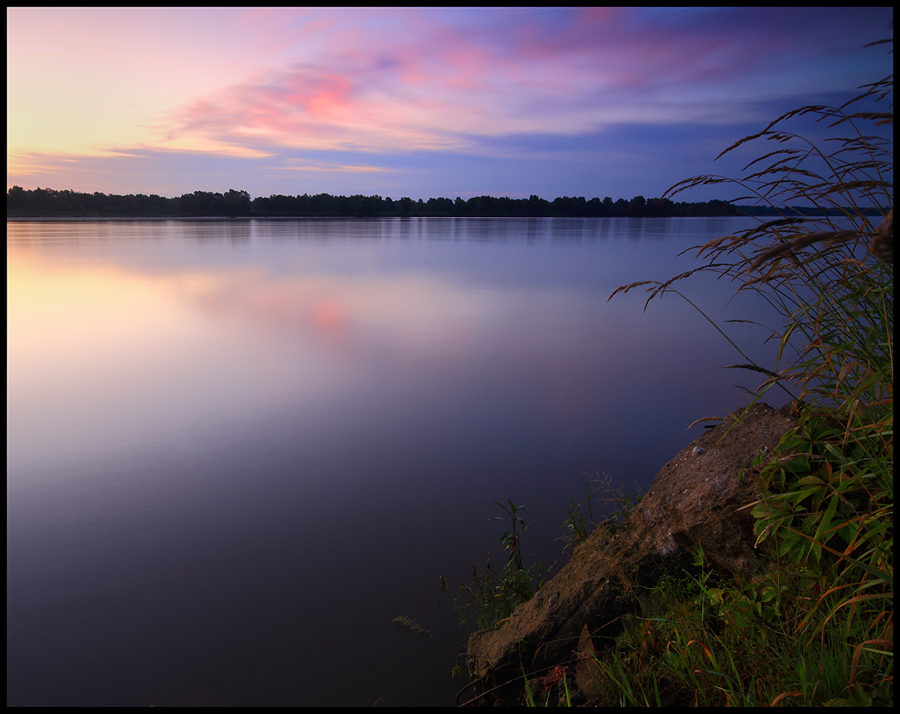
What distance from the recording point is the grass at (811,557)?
68.7 inches

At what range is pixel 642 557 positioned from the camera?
2.63 metres

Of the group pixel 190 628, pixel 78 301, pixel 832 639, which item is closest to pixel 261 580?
pixel 190 628

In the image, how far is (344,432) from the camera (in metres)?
5.57

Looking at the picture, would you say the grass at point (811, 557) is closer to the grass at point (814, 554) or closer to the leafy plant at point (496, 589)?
the grass at point (814, 554)

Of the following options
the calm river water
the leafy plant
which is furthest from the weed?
the leafy plant

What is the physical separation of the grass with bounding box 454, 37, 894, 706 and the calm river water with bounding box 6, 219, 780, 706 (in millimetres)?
1291

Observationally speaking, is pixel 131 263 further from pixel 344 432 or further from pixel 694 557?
pixel 694 557

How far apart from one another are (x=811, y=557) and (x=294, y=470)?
13.0ft

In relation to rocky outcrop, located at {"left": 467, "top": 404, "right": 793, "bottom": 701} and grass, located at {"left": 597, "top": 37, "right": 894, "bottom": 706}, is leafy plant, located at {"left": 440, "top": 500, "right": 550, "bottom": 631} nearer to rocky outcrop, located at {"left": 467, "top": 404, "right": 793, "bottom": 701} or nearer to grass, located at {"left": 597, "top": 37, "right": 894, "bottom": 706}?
→ rocky outcrop, located at {"left": 467, "top": 404, "right": 793, "bottom": 701}

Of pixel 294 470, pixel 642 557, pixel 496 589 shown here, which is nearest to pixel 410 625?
pixel 496 589

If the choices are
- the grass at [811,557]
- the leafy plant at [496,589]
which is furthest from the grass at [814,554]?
the leafy plant at [496,589]

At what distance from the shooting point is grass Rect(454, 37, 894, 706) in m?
1.74

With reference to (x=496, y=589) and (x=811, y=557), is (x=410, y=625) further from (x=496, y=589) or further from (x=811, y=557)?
(x=811, y=557)

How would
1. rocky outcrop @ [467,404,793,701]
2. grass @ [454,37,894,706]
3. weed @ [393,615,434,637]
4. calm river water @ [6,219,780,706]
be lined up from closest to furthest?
grass @ [454,37,894,706] → rocky outcrop @ [467,404,793,701] → calm river water @ [6,219,780,706] → weed @ [393,615,434,637]
